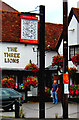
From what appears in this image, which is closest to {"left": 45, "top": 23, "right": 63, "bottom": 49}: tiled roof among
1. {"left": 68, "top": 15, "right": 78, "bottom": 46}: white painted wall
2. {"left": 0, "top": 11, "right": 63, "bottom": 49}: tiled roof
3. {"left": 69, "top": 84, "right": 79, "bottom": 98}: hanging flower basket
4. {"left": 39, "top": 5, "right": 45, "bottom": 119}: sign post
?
{"left": 0, "top": 11, "right": 63, "bottom": 49}: tiled roof

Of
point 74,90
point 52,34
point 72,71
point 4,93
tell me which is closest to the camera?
point 4,93

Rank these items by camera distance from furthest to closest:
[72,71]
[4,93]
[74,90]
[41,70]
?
1. [72,71]
2. [74,90]
3. [4,93]
4. [41,70]

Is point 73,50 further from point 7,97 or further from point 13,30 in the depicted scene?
point 7,97

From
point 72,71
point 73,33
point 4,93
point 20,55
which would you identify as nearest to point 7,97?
point 4,93

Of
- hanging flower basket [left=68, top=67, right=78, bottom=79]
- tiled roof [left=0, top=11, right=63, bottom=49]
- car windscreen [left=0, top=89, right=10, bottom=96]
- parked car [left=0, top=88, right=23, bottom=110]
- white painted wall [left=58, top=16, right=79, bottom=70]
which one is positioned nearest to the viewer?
parked car [left=0, top=88, right=23, bottom=110]

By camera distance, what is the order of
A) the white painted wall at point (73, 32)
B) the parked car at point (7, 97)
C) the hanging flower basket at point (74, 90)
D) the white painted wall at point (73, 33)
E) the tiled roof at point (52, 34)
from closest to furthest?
the parked car at point (7, 97) → the hanging flower basket at point (74, 90) → the white painted wall at point (73, 33) → the white painted wall at point (73, 32) → the tiled roof at point (52, 34)

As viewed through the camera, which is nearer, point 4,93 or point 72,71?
point 4,93

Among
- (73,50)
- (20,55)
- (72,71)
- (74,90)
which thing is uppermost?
(73,50)

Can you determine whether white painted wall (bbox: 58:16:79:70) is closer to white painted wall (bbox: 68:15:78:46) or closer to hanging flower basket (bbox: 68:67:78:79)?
white painted wall (bbox: 68:15:78:46)

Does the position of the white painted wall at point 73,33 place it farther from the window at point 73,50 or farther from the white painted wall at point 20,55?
the white painted wall at point 20,55

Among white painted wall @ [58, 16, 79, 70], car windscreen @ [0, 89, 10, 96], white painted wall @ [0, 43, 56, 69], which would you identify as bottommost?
car windscreen @ [0, 89, 10, 96]

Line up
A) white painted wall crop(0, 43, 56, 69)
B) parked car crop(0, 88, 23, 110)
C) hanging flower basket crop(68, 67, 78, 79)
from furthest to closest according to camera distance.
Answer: white painted wall crop(0, 43, 56, 69)
hanging flower basket crop(68, 67, 78, 79)
parked car crop(0, 88, 23, 110)

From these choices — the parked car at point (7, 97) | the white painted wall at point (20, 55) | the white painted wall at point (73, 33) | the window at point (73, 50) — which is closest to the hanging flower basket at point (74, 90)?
the white painted wall at point (73, 33)

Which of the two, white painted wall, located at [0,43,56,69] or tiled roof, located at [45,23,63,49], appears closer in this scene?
white painted wall, located at [0,43,56,69]
